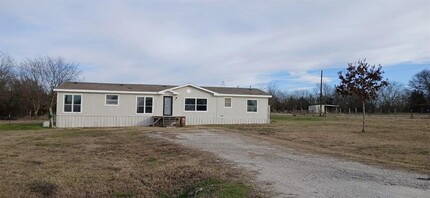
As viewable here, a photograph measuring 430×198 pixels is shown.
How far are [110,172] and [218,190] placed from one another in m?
3.43

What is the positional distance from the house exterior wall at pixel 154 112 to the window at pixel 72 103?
202 millimetres

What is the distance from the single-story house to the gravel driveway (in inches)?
630

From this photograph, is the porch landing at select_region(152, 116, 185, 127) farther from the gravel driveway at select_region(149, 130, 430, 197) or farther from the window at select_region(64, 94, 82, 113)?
the gravel driveway at select_region(149, 130, 430, 197)

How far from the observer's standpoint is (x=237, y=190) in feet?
20.9

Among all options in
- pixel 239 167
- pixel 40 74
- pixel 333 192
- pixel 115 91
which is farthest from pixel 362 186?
pixel 40 74

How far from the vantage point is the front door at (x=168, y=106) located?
2686 centimetres

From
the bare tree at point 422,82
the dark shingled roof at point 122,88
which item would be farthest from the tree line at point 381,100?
the dark shingled roof at point 122,88

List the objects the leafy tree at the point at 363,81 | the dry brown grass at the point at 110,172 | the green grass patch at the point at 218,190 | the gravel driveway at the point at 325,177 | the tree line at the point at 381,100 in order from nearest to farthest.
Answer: the green grass patch at the point at 218,190
the gravel driveway at the point at 325,177
the dry brown grass at the point at 110,172
the leafy tree at the point at 363,81
the tree line at the point at 381,100

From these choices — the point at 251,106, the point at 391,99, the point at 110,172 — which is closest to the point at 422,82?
the point at 391,99

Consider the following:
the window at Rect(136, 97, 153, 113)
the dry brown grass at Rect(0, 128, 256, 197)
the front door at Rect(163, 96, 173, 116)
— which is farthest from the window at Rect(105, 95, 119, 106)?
the dry brown grass at Rect(0, 128, 256, 197)

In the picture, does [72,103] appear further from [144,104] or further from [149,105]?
[149,105]

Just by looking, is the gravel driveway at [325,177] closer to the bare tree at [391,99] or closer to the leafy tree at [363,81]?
the leafy tree at [363,81]

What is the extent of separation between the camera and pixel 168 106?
26969mm

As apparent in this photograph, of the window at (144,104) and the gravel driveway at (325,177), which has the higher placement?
the window at (144,104)
